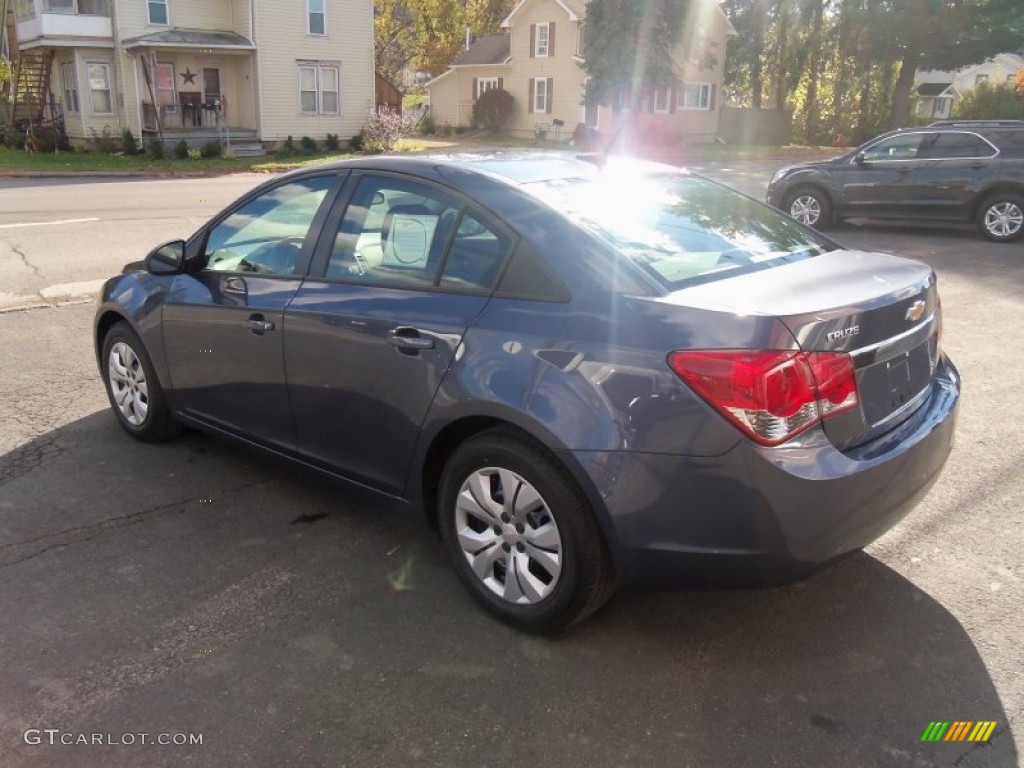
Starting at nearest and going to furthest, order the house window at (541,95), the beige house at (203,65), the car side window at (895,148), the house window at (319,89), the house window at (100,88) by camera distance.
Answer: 1. the car side window at (895,148)
2. the beige house at (203,65)
3. the house window at (100,88)
4. the house window at (319,89)
5. the house window at (541,95)

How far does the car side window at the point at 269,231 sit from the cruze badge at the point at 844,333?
2281 millimetres

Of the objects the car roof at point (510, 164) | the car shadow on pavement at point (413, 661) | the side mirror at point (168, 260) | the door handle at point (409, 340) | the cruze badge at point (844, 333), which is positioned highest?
the car roof at point (510, 164)

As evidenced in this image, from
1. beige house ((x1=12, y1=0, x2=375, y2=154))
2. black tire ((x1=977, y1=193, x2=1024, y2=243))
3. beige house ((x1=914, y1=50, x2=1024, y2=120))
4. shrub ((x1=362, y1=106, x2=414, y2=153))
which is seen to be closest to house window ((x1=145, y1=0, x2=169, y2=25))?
beige house ((x1=12, y1=0, x2=375, y2=154))

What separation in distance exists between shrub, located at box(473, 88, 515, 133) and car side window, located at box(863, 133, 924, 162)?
3074 cm

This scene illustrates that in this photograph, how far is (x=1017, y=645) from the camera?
322 centimetres

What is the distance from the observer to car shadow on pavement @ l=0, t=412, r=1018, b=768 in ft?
8.92

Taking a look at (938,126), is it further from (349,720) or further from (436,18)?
(436,18)

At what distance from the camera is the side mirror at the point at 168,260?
4.61m

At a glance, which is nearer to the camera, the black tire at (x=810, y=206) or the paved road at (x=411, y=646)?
the paved road at (x=411, y=646)

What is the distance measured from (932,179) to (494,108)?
3162 centimetres

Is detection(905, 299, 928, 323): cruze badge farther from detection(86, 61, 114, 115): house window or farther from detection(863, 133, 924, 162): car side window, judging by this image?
detection(86, 61, 114, 115): house window

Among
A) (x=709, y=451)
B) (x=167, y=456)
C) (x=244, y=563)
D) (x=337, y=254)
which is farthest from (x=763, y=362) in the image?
(x=167, y=456)

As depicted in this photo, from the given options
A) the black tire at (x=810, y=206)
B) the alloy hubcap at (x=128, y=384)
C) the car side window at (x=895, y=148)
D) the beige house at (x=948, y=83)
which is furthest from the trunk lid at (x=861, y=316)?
the beige house at (x=948, y=83)

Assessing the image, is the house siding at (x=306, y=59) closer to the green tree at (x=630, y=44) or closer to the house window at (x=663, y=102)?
the green tree at (x=630, y=44)
